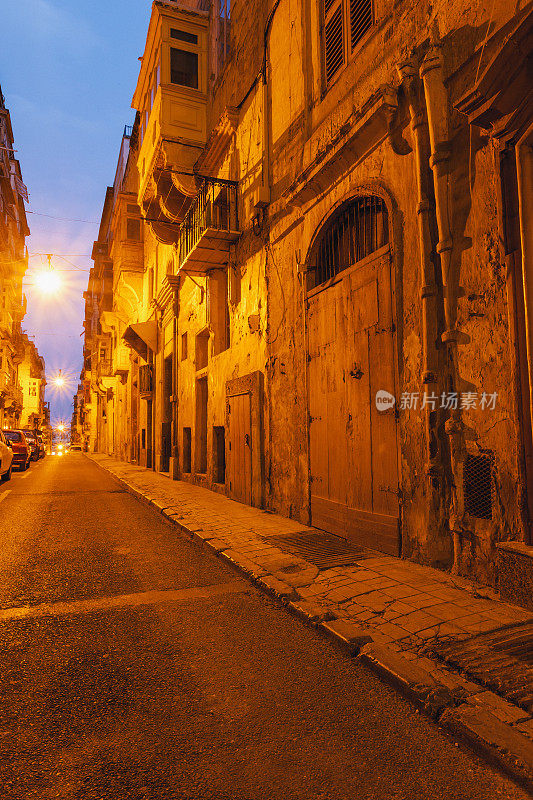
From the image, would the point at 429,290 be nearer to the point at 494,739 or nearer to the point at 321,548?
the point at 321,548

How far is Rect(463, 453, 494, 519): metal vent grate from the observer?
468 centimetres

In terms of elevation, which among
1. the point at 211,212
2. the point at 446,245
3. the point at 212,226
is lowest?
the point at 446,245

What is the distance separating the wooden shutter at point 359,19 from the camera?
709cm

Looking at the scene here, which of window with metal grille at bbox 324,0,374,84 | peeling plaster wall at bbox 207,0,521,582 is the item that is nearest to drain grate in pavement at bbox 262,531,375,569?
peeling plaster wall at bbox 207,0,521,582

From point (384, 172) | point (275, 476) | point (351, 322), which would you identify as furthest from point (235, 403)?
point (384, 172)

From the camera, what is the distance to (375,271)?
6.34 meters

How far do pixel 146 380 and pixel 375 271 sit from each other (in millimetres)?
17447

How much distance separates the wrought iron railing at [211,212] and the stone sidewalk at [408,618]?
7807 millimetres

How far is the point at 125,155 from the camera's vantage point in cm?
3381

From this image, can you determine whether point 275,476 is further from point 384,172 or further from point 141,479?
point 141,479

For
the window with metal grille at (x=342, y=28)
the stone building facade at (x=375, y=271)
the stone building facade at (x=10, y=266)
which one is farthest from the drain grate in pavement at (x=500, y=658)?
the stone building facade at (x=10, y=266)

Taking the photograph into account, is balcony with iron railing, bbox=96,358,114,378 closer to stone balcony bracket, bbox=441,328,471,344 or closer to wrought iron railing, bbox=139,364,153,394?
wrought iron railing, bbox=139,364,153,394

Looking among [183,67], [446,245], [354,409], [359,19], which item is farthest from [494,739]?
[183,67]

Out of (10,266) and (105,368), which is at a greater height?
(10,266)
